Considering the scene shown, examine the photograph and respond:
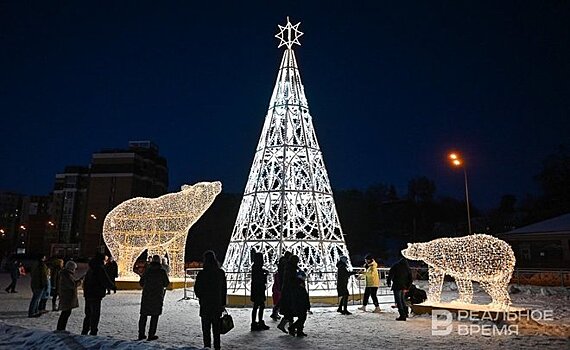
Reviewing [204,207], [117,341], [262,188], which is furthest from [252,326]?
[204,207]

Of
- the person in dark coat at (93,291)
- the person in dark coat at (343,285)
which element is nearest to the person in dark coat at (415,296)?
the person in dark coat at (343,285)

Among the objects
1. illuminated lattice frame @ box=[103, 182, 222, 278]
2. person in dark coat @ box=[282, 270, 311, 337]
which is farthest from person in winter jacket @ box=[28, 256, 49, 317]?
illuminated lattice frame @ box=[103, 182, 222, 278]

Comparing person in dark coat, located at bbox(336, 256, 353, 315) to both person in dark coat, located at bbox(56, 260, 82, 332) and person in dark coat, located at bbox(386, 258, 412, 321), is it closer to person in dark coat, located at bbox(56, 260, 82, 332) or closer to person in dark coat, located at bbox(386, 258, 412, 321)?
person in dark coat, located at bbox(386, 258, 412, 321)

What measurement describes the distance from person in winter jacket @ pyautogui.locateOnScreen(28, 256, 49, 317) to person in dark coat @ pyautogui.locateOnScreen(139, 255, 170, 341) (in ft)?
13.4

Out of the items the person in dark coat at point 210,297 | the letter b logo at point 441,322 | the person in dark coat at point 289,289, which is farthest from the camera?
the letter b logo at point 441,322

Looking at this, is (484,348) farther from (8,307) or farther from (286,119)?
(8,307)

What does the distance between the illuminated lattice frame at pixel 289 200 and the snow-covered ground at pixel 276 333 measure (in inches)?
75.5

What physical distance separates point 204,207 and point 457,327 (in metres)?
9.91

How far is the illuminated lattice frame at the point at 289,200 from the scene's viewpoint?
12.7 metres

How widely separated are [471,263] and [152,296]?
676 centimetres

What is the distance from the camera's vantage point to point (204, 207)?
16.0 m

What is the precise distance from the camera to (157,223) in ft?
53.9

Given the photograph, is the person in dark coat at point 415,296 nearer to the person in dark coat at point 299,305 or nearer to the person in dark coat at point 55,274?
the person in dark coat at point 299,305

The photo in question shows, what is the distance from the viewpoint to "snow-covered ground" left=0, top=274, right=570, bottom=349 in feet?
21.0
